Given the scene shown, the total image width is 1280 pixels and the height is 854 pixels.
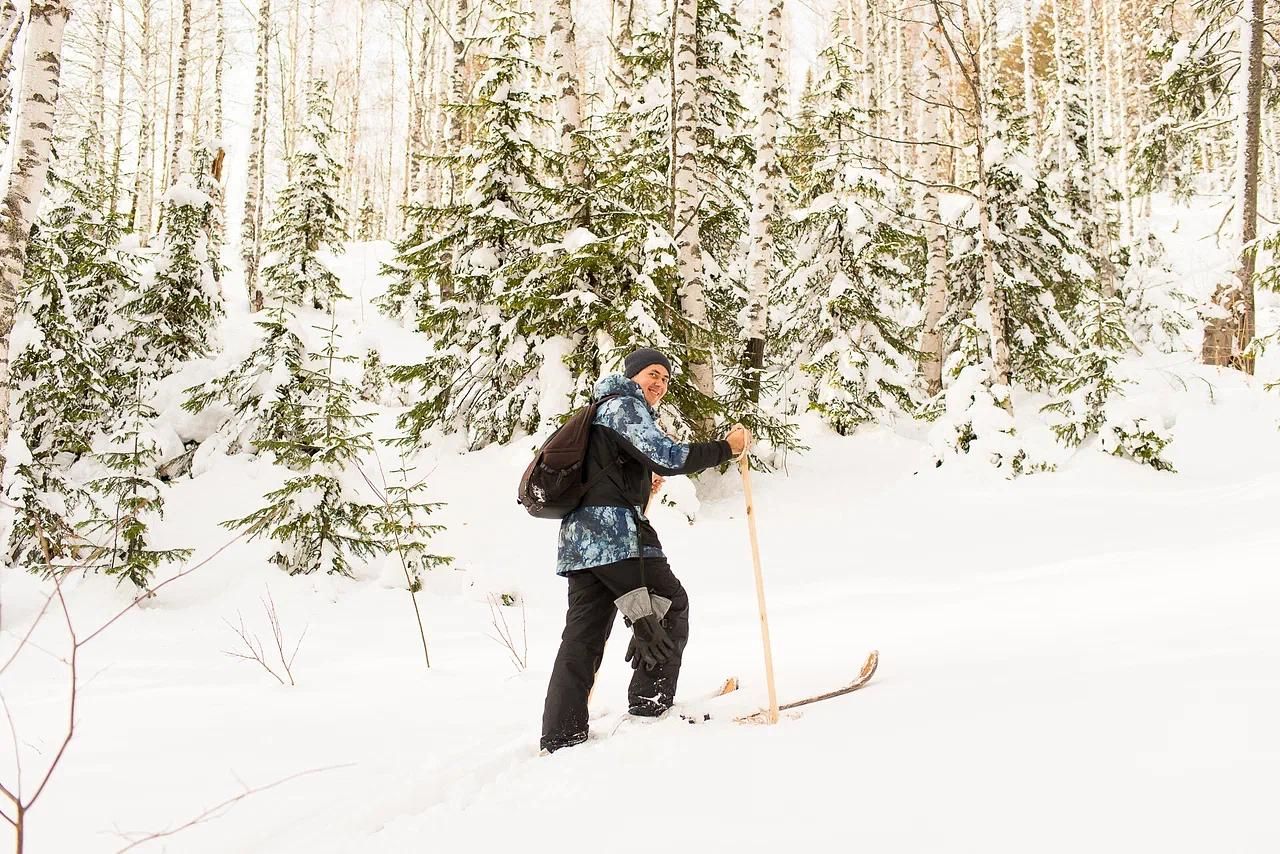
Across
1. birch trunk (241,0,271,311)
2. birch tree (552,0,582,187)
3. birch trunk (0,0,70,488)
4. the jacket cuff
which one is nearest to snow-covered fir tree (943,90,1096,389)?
→ birch tree (552,0,582,187)

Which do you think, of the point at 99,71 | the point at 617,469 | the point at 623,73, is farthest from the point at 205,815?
the point at 99,71

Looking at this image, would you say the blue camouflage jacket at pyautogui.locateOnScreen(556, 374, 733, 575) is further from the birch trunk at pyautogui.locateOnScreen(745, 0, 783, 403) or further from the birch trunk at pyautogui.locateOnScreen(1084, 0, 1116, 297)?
the birch trunk at pyautogui.locateOnScreen(1084, 0, 1116, 297)

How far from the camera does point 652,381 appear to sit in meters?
3.92

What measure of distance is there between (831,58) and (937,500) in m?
7.96

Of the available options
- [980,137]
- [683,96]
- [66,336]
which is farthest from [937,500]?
[66,336]

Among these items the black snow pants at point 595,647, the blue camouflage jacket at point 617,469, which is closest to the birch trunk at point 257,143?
the blue camouflage jacket at point 617,469

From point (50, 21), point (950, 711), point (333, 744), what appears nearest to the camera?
point (950, 711)

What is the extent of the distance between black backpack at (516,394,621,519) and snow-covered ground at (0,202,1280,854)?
1191 mm

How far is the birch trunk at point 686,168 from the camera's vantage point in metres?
9.86

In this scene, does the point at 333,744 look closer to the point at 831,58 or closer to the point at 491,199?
the point at 491,199

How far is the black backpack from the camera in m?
3.59

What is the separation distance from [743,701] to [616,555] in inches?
47.9

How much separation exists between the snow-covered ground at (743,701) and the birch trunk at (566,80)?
5.05 m

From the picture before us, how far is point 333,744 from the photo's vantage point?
383cm
